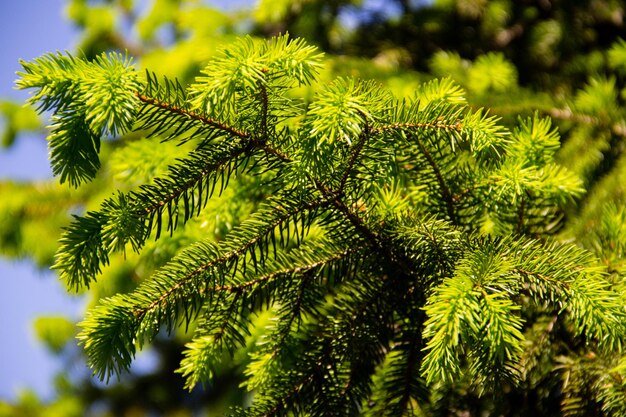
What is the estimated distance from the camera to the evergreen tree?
0.62 meters

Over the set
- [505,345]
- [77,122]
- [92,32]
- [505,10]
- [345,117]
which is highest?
[92,32]

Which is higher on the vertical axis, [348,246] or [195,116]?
[195,116]

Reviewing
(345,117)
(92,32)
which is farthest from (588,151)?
(92,32)

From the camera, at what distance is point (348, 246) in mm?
774

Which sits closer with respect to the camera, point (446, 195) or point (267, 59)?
point (267, 59)

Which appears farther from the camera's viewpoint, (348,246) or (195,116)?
(348,246)

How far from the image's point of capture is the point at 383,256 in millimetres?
768

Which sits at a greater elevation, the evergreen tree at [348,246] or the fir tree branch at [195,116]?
the fir tree branch at [195,116]

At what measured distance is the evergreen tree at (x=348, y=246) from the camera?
0.62m

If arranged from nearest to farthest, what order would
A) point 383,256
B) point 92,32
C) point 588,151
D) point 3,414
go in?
point 383,256, point 588,151, point 92,32, point 3,414

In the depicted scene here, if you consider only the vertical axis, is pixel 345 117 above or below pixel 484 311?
above

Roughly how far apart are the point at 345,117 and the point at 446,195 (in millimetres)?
283

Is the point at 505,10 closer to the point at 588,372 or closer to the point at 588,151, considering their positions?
the point at 588,151

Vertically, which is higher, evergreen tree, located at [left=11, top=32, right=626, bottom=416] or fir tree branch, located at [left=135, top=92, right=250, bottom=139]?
fir tree branch, located at [left=135, top=92, right=250, bottom=139]
